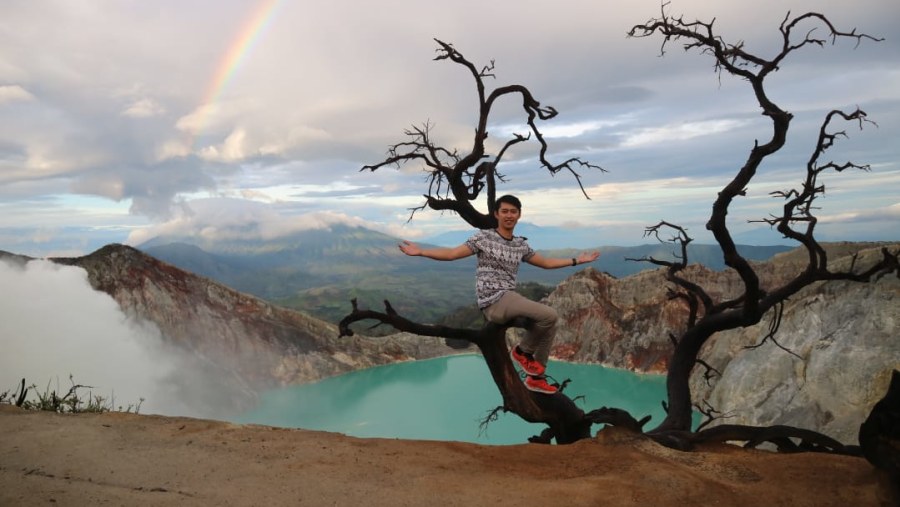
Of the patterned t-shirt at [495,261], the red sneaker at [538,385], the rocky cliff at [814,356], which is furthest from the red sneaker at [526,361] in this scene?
the rocky cliff at [814,356]

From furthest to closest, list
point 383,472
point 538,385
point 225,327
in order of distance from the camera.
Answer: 1. point 225,327
2. point 538,385
3. point 383,472

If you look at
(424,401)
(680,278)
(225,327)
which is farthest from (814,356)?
(225,327)

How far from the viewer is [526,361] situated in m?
6.66

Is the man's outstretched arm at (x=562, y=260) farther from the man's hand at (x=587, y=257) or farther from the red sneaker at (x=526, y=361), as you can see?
the red sneaker at (x=526, y=361)

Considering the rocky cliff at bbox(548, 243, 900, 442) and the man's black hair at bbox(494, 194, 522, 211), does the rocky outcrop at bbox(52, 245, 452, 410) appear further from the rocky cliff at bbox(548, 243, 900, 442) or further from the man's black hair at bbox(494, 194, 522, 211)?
the man's black hair at bbox(494, 194, 522, 211)

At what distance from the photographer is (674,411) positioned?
730 centimetres

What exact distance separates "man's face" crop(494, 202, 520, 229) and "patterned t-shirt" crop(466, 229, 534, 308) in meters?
0.15

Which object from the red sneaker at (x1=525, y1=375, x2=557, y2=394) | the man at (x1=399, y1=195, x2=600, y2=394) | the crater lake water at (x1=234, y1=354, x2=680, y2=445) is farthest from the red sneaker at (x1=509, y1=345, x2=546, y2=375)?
the crater lake water at (x1=234, y1=354, x2=680, y2=445)

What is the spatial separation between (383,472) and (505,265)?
7.98 feet

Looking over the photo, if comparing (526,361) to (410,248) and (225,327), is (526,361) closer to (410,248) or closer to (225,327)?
(410,248)

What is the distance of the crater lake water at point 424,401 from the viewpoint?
1319 inches

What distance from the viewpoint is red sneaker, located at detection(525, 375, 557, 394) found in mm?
6879

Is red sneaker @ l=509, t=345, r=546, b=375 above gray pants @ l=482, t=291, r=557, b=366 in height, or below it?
below

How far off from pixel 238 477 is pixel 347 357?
41946 millimetres
